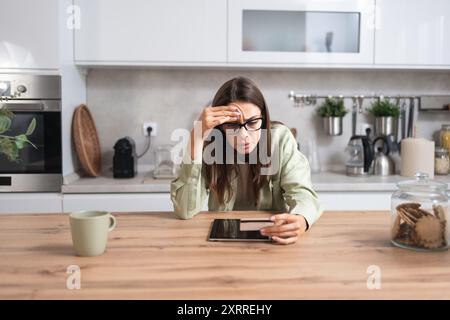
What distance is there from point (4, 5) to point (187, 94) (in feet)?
3.87

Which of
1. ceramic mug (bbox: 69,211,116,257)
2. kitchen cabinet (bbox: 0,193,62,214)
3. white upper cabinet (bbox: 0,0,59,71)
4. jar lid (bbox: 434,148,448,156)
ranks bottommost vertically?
kitchen cabinet (bbox: 0,193,62,214)

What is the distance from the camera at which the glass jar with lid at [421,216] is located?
1125 mm

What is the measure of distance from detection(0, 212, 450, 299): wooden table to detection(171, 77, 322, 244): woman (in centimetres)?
15

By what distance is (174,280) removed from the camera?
3.10 ft

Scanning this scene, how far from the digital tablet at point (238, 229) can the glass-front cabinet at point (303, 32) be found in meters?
1.49

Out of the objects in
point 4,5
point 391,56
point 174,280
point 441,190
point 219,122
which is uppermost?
point 4,5

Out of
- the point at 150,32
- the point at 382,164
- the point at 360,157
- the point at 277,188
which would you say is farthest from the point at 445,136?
the point at 150,32

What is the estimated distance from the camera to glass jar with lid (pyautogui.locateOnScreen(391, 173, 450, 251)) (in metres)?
1.12


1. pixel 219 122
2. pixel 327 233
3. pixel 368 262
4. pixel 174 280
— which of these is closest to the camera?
pixel 174 280

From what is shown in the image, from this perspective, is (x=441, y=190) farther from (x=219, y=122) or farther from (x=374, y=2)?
(x=374, y=2)

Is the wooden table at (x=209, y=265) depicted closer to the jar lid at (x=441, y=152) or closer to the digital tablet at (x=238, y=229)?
the digital tablet at (x=238, y=229)

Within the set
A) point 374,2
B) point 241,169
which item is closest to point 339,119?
point 374,2

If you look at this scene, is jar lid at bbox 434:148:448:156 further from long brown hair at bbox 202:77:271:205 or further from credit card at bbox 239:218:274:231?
credit card at bbox 239:218:274:231

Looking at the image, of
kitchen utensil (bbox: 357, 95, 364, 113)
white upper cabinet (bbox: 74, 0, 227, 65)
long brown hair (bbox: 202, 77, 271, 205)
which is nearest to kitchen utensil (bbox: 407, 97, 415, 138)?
kitchen utensil (bbox: 357, 95, 364, 113)
